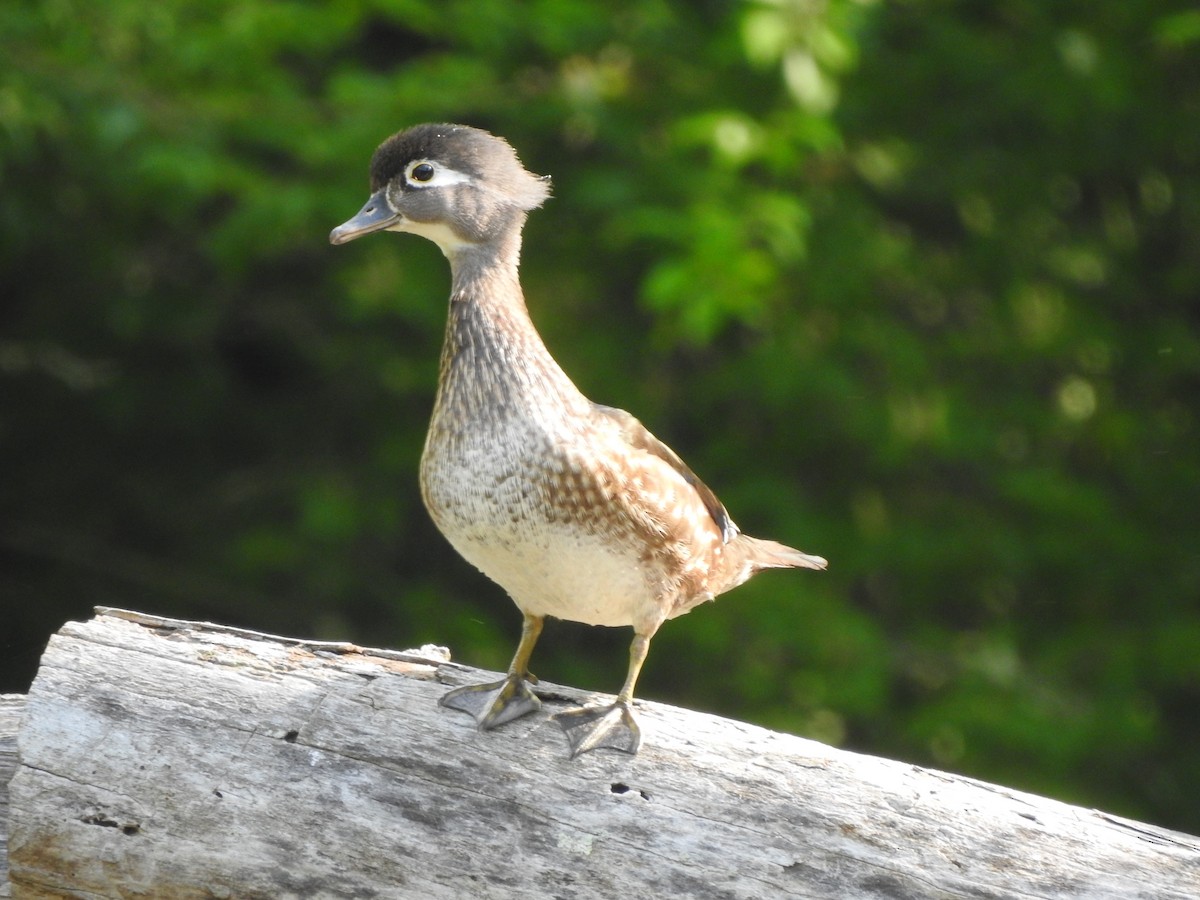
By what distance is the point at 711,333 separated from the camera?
17.0ft

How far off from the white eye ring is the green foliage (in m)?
1.59

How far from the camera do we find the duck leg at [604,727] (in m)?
3.03

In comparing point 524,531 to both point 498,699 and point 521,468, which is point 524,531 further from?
point 498,699

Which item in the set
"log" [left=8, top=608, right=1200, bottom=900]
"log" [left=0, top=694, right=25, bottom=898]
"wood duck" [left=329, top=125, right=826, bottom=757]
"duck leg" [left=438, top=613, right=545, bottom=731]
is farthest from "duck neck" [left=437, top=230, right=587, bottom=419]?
"log" [left=0, top=694, right=25, bottom=898]

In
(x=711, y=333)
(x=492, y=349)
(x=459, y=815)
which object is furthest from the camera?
(x=711, y=333)

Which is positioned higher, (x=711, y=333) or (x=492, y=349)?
(x=711, y=333)

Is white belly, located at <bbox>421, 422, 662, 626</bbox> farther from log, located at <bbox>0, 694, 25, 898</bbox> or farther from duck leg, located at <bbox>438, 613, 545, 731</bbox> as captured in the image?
log, located at <bbox>0, 694, 25, 898</bbox>

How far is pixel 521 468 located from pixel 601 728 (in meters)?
0.59

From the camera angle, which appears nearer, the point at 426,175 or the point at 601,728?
the point at 601,728

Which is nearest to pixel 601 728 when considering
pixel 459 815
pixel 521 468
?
pixel 459 815

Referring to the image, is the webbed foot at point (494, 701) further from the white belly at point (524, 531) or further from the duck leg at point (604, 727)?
the white belly at point (524, 531)

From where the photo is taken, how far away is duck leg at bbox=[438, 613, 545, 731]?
3139 mm

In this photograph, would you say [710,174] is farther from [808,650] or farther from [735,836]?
[735,836]

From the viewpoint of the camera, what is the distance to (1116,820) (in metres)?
2.89
